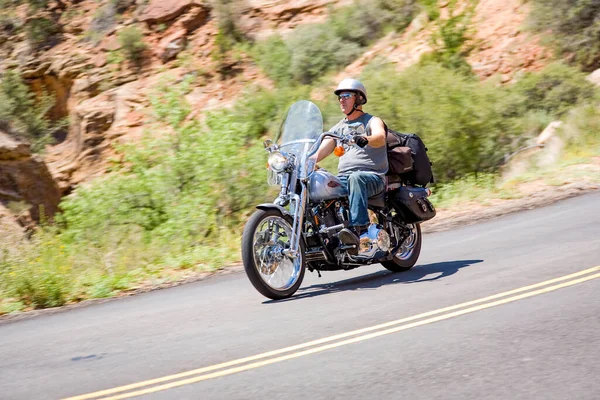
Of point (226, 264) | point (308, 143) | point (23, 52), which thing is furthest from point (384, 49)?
point (308, 143)

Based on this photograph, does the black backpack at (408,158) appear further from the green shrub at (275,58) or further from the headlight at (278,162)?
the green shrub at (275,58)

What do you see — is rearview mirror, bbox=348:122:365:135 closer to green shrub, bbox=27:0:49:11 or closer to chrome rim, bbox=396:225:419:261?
chrome rim, bbox=396:225:419:261

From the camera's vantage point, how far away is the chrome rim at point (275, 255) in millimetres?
7883

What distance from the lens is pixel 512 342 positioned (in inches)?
218

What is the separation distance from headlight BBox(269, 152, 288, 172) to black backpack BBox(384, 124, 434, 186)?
4.69 feet

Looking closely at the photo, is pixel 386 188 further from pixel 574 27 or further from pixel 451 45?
pixel 451 45

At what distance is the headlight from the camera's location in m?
8.11

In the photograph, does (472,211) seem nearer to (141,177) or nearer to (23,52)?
(141,177)

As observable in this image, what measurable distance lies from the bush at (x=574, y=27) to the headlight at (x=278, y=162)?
23.0 m

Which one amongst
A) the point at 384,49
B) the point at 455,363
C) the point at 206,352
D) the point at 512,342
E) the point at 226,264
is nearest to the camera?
the point at 455,363

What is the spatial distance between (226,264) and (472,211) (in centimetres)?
475

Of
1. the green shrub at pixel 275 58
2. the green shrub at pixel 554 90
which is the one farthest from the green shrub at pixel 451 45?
the green shrub at pixel 275 58

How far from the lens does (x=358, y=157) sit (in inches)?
344

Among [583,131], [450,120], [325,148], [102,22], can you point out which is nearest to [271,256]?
[325,148]
